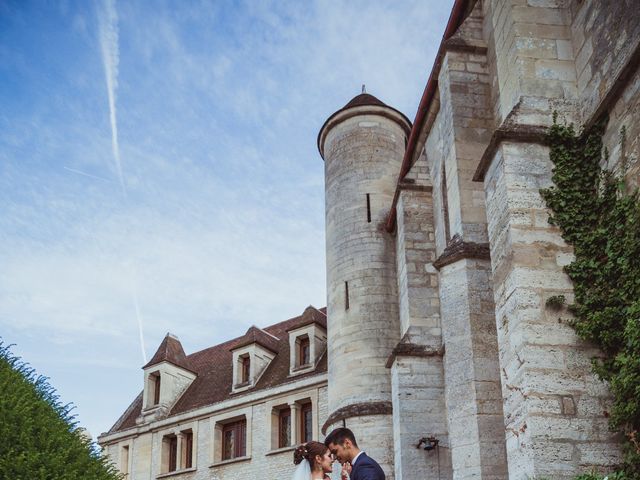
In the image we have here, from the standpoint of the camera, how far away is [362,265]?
1702 centimetres

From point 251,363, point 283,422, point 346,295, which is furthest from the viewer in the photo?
point 251,363

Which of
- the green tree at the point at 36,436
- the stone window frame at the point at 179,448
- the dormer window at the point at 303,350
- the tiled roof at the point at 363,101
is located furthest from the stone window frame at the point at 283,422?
the green tree at the point at 36,436

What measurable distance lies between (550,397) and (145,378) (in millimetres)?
21798

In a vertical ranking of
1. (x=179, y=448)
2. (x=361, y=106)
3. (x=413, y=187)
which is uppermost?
(x=361, y=106)

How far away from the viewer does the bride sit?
6.82 metres

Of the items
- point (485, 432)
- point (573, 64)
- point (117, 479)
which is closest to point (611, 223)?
point (573, 64)

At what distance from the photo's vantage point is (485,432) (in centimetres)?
992

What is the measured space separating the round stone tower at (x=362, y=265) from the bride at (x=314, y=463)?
8231mm

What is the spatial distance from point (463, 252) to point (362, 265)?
640cm

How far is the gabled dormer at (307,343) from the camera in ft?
77.5

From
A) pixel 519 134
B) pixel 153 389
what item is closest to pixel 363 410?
pixel 519 134

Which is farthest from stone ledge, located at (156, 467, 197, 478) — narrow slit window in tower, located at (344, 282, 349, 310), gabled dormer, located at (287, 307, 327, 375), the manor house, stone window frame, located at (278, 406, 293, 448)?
narrow slit window in tower, located at (344, 282, 349, 310)

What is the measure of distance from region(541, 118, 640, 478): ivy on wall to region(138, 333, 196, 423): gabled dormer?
66.8ft

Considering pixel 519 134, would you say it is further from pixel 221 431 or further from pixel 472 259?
pixel 221 431
